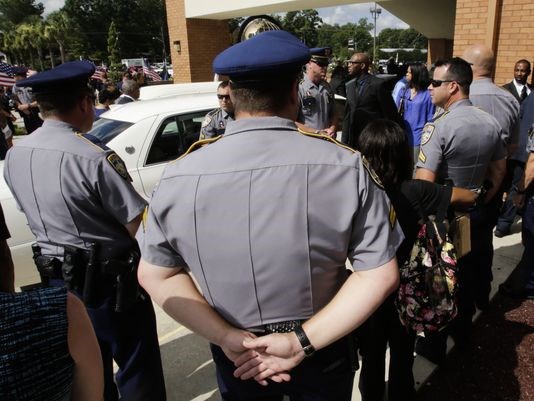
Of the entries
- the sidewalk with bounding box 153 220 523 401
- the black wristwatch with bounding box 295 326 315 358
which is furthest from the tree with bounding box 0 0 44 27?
the black wristwatch with bounding box 295 326 315 358

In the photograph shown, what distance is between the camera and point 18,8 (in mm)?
68875

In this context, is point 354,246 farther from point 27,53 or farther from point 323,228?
point 27,53

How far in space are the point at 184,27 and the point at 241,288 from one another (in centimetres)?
1207

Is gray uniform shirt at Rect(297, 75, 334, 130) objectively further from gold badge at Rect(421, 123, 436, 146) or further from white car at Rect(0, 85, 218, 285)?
gold badge at Rect(421, 123, 436, 146)

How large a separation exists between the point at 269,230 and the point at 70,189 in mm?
1082

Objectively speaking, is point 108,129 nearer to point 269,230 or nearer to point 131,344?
point 131,344

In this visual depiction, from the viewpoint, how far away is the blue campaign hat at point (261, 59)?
1.20 metres

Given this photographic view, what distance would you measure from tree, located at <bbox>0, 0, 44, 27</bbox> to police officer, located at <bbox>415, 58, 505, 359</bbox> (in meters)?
80.1

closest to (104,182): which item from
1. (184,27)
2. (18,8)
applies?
(184,27)

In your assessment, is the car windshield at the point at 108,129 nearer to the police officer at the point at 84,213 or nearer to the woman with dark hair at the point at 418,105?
the police officer at the point at 84,213

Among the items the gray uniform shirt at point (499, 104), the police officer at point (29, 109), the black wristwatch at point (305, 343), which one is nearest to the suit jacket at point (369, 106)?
the gray uniform shirt at point (499, 104)

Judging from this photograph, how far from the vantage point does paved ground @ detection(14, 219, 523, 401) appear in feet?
8.47

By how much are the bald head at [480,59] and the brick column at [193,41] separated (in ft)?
32.6

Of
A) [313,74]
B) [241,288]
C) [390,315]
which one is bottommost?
[390,315]
